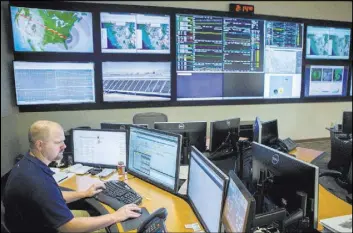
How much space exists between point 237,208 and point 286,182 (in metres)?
0.42

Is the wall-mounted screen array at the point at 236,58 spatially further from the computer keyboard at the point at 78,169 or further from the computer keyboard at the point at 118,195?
the computer keyboard at the point at 118,195

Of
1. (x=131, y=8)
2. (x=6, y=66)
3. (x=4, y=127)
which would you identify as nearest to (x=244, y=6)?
(x=131, y=8)

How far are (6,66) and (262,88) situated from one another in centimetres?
376

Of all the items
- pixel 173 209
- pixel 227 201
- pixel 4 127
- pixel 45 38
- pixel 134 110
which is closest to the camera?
pixel 227 201

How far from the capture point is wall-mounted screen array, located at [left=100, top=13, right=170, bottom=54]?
12.4ft

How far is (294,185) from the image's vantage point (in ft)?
4.11

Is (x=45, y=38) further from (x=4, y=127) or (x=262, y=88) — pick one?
(x=262, y=88)

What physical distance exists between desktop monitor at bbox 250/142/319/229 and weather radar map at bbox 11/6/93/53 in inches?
118

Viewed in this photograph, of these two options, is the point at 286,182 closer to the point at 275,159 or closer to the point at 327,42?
the point at 275,159

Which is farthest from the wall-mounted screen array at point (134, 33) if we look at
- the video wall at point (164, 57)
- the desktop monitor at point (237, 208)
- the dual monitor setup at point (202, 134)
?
the desktop monitor at point (237, 208)

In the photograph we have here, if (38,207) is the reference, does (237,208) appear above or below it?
above

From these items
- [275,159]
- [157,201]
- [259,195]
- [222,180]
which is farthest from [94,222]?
[275,159]

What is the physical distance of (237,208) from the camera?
0.99 m

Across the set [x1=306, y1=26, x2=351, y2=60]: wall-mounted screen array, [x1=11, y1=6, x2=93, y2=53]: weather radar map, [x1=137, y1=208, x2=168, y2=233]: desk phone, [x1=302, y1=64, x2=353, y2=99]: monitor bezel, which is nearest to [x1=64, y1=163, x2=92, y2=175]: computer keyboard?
[x1=137, y1=208, x2=168, y2=233]: desk phone
